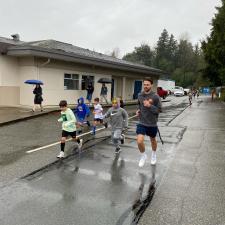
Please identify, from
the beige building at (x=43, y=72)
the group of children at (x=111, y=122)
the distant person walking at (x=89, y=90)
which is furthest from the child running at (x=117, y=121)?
the distant person walking at (x=89, y=90)

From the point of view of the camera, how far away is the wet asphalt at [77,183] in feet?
14.4

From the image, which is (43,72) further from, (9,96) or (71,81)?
(71,81)

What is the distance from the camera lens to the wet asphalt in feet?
14.4

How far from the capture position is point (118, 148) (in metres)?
8.51

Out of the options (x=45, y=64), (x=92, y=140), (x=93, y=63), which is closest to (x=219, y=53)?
(x=93, y=63)

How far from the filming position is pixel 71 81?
21.6m

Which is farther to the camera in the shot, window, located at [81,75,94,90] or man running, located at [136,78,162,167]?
window, located at [81,75,94,90]

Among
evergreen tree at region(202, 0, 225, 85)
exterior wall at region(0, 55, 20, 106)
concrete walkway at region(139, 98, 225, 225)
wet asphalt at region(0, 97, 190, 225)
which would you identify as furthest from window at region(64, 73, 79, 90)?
evergreen tree at region(202, 0, 225, 85)

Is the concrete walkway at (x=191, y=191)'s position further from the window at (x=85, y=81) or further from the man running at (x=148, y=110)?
the window at (x=85, y=81)

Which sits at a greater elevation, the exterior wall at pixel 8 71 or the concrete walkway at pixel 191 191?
the exterior wall at pixel 8 71

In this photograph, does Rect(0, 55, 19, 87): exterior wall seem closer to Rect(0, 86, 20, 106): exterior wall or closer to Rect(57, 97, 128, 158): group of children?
Rect(0, 86, 20, 106): exterior wall

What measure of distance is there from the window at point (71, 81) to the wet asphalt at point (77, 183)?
11.6 meters

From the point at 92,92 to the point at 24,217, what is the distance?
18437mm

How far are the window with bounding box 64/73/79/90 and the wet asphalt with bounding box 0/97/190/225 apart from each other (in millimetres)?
11613
